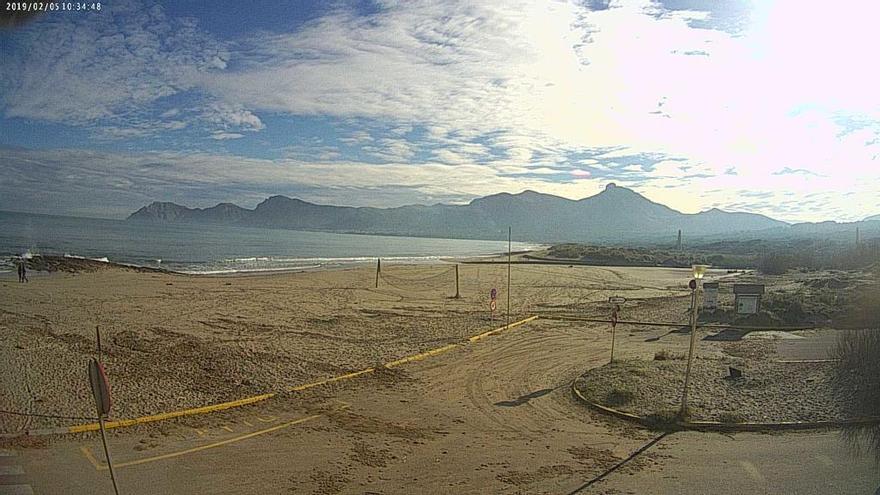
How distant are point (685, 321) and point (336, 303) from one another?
1280 cm

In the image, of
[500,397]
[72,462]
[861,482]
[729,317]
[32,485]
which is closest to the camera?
[32,485]

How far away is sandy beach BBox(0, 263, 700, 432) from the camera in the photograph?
1049cm

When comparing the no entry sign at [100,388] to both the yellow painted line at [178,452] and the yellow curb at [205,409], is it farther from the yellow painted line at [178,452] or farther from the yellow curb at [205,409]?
the yellow curb at [205,409]

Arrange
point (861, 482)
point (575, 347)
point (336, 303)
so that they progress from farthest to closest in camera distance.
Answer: point (336, 303) < point (575, 347) < point (861, 482)

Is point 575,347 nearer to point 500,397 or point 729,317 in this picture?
point 500,397

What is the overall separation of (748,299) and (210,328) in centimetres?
1627

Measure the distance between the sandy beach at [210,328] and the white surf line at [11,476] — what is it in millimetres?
1185

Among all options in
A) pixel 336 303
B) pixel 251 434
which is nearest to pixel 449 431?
pixel 251 434

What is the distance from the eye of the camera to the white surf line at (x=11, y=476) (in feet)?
19.0

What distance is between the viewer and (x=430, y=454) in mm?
7977

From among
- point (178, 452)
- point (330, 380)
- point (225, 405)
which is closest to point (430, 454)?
point (178, 452)

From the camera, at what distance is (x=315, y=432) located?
28.6 feet

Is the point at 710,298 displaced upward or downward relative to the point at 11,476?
upward

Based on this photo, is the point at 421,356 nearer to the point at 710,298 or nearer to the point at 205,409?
the point at 205,409
